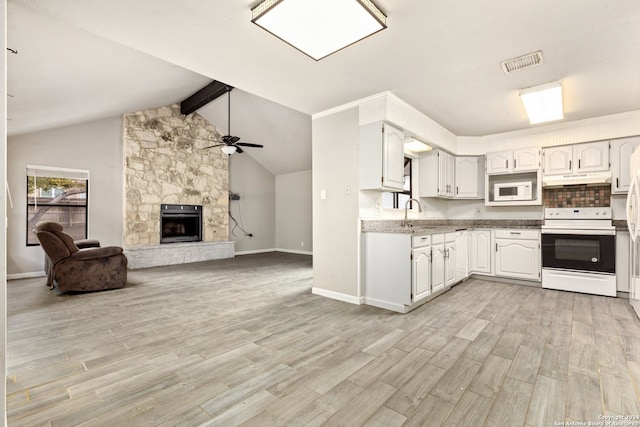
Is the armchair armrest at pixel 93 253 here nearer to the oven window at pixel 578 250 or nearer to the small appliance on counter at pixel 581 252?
the small appliance on counter at pixel 581 252

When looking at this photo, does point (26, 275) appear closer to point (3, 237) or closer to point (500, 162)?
point (3, 237)

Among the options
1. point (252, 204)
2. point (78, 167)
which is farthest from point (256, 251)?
point (78, 167)

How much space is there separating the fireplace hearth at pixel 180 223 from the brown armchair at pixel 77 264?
2.50 m

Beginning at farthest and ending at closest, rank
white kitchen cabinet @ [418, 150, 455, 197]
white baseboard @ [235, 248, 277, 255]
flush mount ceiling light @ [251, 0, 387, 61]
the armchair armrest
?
white baseboard @ [235, 248, 277, 255]
white kitchen cabinet @ [418, 150, 455, 197]
the armchair armrest
flush mount ceiling light @ [251, 0, 387, 61]

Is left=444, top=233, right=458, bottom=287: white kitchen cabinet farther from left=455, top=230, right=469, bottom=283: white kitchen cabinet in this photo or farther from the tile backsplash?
the tile backsplash

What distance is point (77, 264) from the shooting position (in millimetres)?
3969

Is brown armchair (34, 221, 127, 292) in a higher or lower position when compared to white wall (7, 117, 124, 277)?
lower

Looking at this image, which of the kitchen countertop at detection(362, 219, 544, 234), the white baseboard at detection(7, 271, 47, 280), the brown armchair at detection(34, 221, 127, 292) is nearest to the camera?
the kitchen countertop at detection(362, 219, 544, 234)

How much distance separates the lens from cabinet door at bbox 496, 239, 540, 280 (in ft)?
14.3

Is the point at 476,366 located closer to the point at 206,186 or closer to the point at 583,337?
the point at 583,337

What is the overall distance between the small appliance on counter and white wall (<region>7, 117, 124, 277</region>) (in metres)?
7.65

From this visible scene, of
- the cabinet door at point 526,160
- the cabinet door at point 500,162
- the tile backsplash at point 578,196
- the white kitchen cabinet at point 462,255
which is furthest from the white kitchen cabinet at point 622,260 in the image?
the white kitchen cabinet at point 462,255

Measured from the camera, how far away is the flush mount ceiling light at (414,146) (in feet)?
13.7

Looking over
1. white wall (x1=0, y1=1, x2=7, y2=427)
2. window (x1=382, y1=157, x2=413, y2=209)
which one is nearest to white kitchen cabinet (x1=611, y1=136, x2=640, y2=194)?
window (x1=382, y1=157, x2=413, y2=209)
